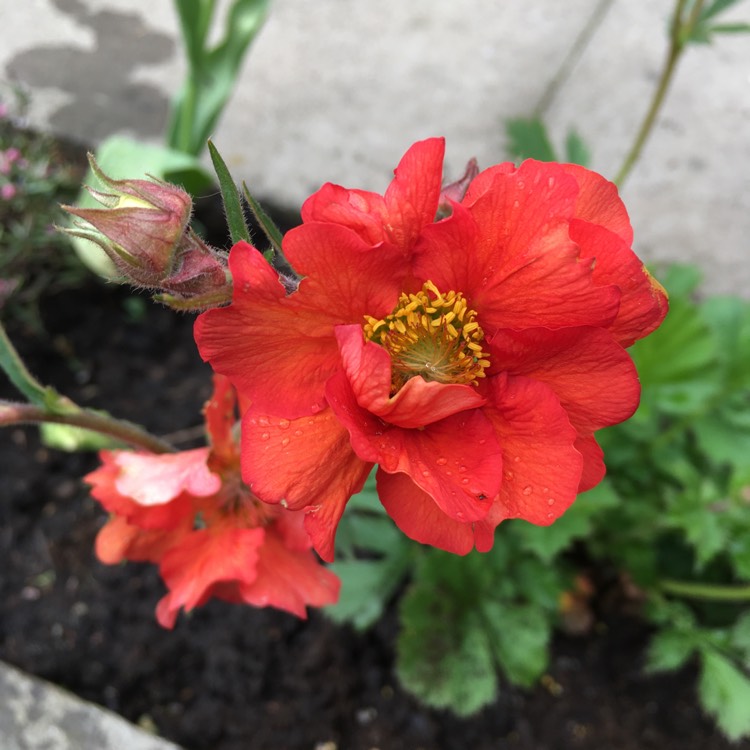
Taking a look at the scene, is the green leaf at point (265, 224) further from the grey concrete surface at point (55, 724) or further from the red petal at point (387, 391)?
the grey concrete surface at point (55, 724)

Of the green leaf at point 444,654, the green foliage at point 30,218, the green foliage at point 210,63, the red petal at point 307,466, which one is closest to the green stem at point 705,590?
the green leaf at point 444,654

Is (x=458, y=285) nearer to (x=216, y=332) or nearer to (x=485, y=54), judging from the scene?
(x=216, y=332)

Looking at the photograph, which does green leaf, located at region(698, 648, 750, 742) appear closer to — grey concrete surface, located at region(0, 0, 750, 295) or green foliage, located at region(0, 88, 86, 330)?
grey concrete surface, located at region(0, 0, 750, 295)

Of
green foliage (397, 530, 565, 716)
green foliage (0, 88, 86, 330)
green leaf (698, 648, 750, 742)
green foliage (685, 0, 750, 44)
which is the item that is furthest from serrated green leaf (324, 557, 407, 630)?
green foliage (685, 0, 750, 44)

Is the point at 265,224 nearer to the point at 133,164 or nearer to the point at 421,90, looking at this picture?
the point at 133,164

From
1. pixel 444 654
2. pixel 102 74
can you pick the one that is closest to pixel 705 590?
pixel 444 654
